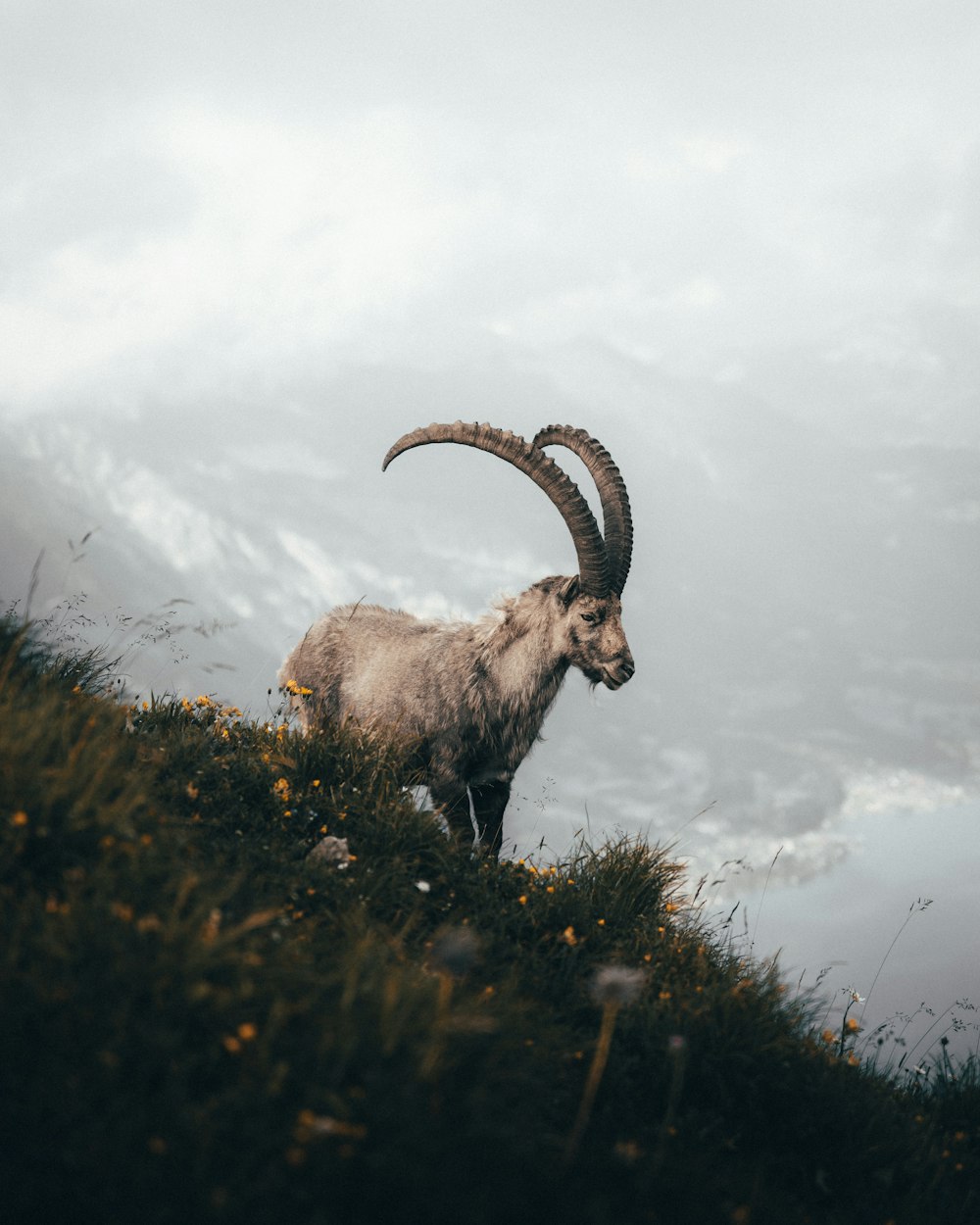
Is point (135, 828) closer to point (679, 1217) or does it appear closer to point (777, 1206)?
point (679, 1217)

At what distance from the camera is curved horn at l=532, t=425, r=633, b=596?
7.53 meters

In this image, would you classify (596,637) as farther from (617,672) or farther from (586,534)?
(586,534)

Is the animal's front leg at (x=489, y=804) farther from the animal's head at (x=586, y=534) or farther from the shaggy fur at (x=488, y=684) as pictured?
the animal's head at (x=586, y=534)

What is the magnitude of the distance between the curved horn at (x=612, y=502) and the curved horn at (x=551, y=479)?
20 cm

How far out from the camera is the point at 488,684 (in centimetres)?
748

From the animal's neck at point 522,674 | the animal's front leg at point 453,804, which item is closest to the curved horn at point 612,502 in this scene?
the animal's neck at point 522,674

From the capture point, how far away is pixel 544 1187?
2555mm

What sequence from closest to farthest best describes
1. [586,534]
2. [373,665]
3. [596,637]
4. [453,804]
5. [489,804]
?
[453,804]
[586,534]
[596,637]
[489,804]
[373,665]

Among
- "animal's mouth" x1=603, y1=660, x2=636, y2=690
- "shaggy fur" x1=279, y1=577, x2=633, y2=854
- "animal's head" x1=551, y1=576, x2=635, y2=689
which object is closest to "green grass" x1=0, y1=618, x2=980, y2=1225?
"shaggy fur" x1=279, y1=577, x2=633, y2=854

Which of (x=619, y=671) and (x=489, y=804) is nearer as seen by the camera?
(x=619, y=671)

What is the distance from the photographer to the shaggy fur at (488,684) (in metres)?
7.23

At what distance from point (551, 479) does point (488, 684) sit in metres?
1.92

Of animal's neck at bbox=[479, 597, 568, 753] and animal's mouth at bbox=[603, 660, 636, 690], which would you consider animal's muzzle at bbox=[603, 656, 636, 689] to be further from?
animal's neck at bbox=[479, 597, 568, 753]

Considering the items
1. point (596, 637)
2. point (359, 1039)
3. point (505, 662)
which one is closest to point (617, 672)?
point (596, 637)
